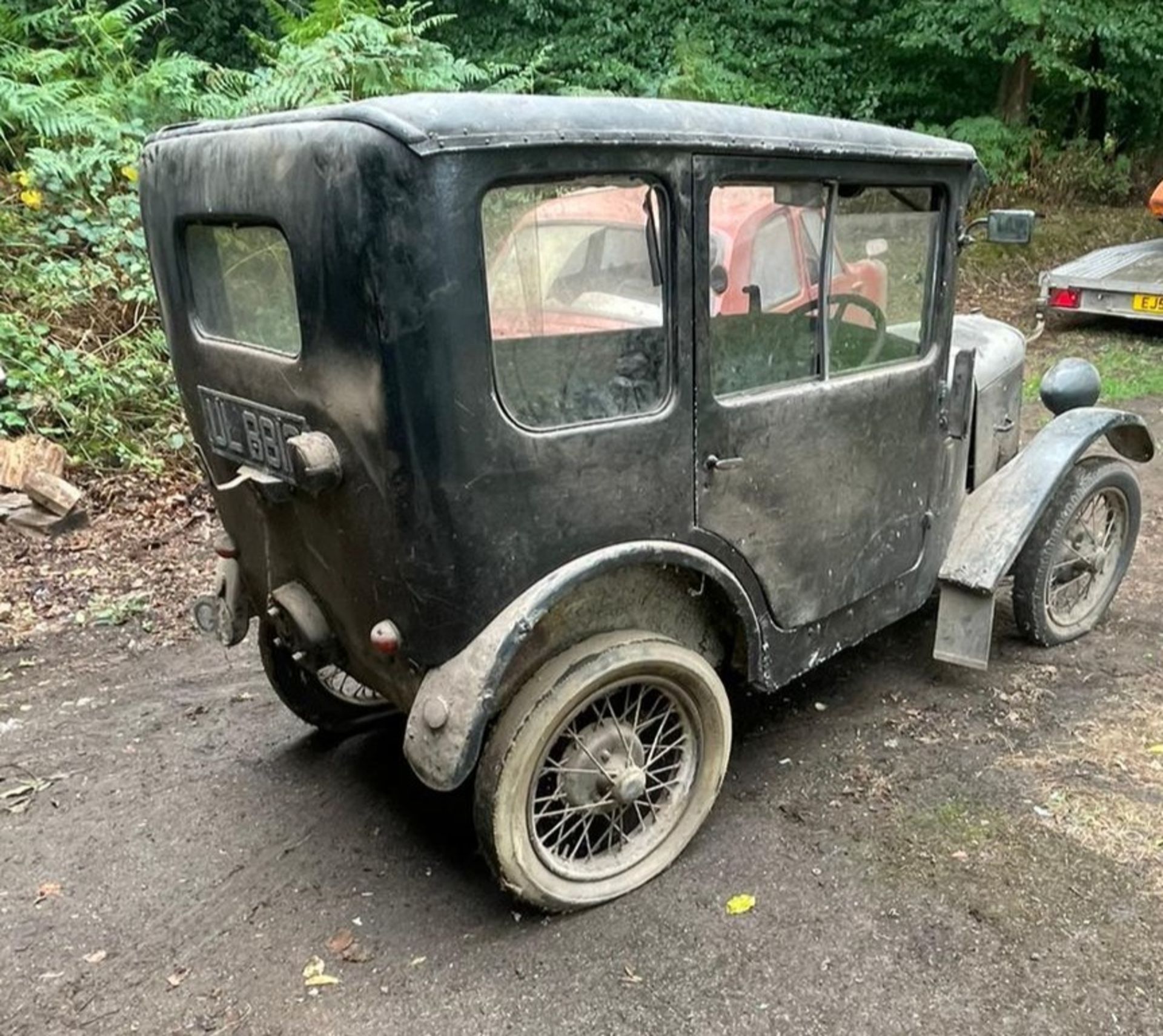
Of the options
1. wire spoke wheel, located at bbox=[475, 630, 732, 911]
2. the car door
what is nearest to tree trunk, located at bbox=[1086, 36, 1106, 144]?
the car door

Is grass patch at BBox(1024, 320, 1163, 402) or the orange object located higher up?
the orange object

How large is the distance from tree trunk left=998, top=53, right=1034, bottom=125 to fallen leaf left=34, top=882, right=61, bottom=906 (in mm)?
13005

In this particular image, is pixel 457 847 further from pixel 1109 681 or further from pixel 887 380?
pixel 1109 681

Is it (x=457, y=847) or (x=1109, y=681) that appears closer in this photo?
(x=457, y=847)

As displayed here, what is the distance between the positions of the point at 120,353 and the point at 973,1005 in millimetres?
5872

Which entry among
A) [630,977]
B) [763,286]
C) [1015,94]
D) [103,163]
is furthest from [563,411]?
[1015,94]

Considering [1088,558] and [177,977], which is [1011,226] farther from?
[177,977]

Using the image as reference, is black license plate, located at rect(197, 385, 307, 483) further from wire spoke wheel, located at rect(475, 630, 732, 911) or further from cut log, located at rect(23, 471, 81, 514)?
cut log, located at rect(23, 471, 81, 514)

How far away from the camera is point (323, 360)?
240 cm

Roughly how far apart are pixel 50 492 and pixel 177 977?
3.49 m

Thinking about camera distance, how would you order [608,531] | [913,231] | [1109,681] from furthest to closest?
1. [1109,681]
2. [913,231]
3. [608,531]

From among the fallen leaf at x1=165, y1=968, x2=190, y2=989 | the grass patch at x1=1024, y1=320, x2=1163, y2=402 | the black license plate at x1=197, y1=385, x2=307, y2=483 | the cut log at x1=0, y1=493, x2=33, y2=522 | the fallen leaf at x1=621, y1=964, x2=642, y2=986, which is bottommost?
the grass patch at x1=1024, y1=320, x2=1163, y2=402

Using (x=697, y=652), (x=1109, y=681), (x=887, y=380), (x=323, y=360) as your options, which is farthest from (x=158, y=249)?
(x=1109, y=681)

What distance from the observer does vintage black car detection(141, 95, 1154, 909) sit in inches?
89.8
